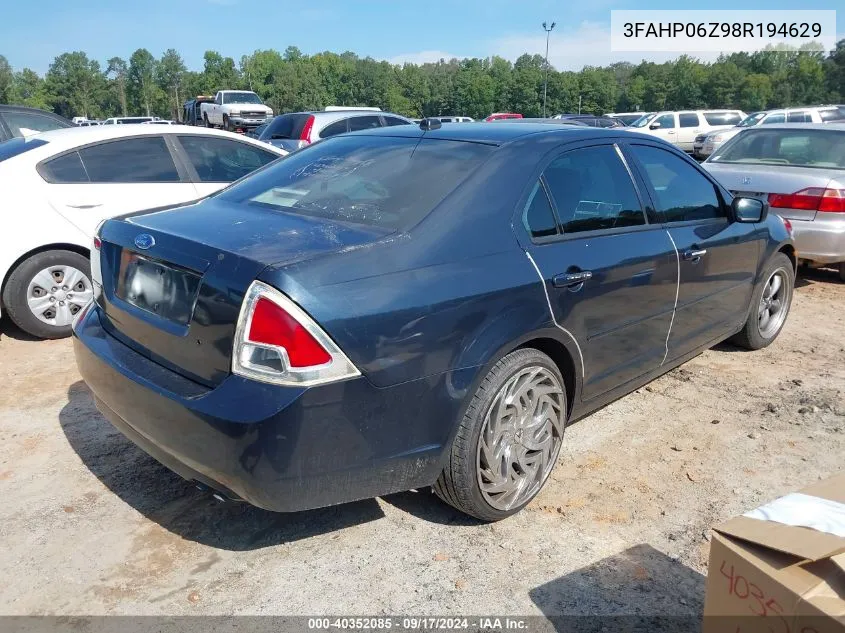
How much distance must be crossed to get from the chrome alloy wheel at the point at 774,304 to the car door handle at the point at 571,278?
2514mm

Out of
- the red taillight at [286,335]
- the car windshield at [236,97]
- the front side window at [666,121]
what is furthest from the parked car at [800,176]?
the car windshield at [236,97]

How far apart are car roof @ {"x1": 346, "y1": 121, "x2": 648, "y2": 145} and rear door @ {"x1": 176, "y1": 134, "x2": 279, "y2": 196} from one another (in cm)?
268

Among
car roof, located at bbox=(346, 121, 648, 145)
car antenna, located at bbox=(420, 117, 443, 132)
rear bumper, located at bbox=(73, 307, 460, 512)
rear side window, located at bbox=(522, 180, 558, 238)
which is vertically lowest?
rear bumper, located at bbox=(73, 307, 460, 512)

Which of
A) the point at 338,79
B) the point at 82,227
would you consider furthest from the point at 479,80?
the point at 82,227

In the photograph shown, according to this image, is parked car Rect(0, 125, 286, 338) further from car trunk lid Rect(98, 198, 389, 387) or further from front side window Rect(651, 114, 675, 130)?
front side window Rect(651, 114, 675, 130)

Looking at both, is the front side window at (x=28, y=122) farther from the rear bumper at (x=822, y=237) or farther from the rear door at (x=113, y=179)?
the rear bumper at (x=822, y=237)

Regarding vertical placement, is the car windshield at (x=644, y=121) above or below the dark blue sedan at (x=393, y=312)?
above

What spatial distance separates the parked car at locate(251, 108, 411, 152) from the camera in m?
12.4

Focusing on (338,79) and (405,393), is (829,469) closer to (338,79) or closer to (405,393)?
(405,393)

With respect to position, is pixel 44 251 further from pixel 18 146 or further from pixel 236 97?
pixel 236 97

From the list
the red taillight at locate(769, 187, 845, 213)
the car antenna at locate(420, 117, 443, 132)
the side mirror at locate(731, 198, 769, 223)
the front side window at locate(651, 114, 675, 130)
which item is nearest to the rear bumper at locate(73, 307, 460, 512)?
the car antenna at locate(420, 117, 443, 132)

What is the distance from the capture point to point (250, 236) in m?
2.56

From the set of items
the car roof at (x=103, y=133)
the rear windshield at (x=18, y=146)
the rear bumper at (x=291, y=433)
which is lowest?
the rear bumper at (x=291, y=433)

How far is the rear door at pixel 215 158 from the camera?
589cm
